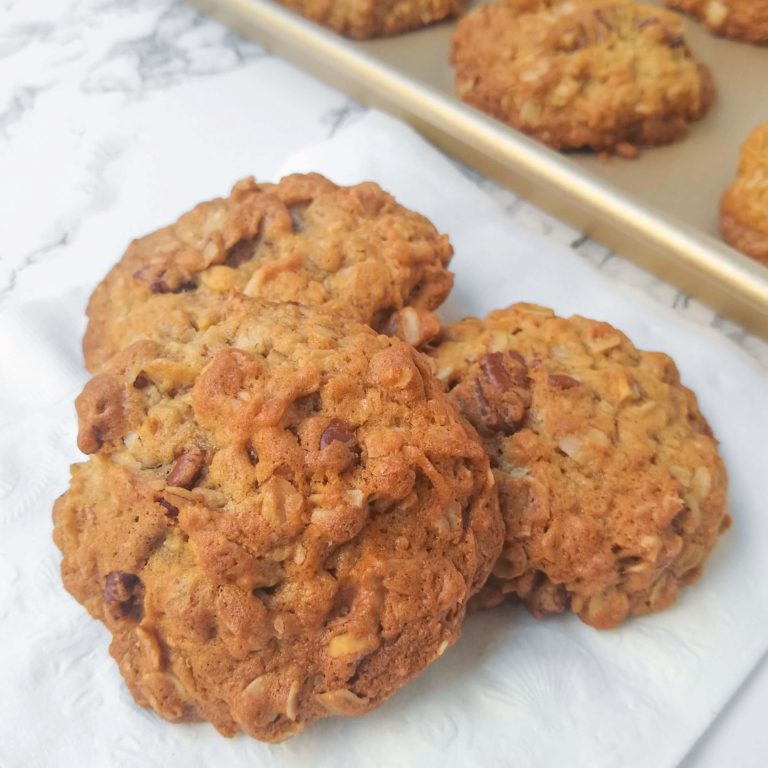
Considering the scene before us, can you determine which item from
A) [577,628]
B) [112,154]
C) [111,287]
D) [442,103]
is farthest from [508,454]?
[112,154]

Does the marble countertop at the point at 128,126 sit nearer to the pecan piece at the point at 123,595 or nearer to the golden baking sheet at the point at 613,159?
the golden baking sheet at the point at 613,159

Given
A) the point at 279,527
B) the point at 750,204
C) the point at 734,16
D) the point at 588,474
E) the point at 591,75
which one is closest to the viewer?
the point at 279,527

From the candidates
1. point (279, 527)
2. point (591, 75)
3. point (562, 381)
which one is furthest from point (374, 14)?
point (279, 527)

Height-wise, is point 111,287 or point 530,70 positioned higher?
point 530,70

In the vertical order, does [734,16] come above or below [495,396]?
above

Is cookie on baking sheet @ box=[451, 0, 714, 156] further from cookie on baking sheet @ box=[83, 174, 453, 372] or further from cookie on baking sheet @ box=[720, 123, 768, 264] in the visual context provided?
cookie on baking sheet @ box=[83, 174, 453, 372]

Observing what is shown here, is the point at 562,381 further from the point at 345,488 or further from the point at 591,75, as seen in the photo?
the point at 591,75

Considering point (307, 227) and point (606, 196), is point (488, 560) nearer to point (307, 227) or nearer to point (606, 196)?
point (307, 227)
